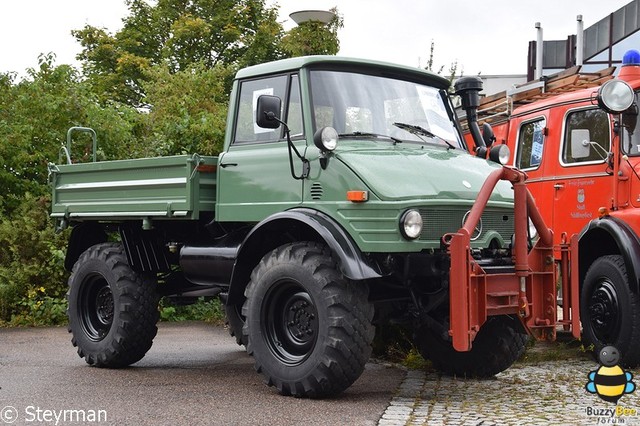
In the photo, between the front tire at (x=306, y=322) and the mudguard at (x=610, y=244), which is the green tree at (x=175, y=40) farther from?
the front tire at (x=306, y=322)

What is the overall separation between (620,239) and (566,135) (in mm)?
1941

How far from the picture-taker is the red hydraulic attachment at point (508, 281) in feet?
21.1

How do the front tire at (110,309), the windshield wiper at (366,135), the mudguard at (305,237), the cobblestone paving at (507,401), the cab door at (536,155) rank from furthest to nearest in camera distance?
1. the cab door at (536,155)
2. the front tire at (110,309)
3. the windshield wiper at (366,135)
4. the mudguard at (305,237)
5. the cobblestone paving at (507,401)

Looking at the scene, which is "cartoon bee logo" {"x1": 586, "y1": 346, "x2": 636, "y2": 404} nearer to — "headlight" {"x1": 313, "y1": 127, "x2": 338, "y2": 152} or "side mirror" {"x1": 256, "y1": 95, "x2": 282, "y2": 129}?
"headlight" {"x1": 313, "y1": 127, "x2": 338, "y2": 152}

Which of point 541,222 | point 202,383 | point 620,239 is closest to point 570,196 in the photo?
point 620,239

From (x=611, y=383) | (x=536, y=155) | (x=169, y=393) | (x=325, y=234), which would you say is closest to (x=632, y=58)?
(x=536, y=155)

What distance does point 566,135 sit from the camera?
10031mm

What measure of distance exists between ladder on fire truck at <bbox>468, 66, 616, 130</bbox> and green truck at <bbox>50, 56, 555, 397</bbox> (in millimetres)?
2659

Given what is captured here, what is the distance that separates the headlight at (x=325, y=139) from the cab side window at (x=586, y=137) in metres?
3.45

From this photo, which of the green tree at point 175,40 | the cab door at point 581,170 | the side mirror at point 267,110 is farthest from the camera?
the green tree at point 175,40

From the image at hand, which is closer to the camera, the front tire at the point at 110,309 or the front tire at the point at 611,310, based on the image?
the front tire at the point at 611,310

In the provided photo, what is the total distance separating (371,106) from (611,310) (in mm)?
3035

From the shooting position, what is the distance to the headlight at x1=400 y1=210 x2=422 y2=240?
6.64m

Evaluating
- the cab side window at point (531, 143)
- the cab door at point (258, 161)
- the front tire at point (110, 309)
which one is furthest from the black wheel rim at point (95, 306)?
the cab side window at point (531, 143)
